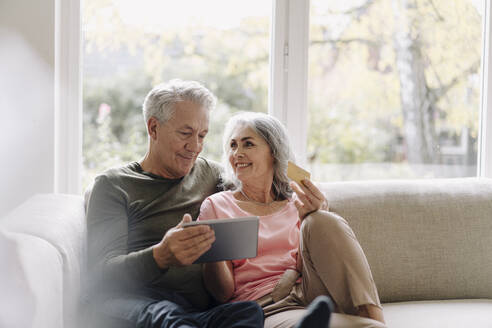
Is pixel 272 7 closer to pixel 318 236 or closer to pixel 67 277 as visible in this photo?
pixel 318 236

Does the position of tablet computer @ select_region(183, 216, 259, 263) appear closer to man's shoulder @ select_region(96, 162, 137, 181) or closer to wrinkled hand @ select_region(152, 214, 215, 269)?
wrinkled hand @ select_region(152, 214, 215, 269)

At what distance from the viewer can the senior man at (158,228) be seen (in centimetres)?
165

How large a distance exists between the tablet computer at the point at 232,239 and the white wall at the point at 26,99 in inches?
39.9

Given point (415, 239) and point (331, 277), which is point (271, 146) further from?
point (415, 239)

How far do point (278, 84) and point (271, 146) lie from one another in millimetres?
628

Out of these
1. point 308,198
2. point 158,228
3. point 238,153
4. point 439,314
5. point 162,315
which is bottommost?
point 439,314

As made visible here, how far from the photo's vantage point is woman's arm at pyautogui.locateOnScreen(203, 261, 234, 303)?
6.18ft

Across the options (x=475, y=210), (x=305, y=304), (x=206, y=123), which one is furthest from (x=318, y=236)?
(x=475, y=210)

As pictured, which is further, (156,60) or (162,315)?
(156,60)

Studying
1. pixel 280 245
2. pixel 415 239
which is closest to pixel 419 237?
pixel 415 239

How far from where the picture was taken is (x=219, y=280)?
1894 mm

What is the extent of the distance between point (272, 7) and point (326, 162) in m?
0.83

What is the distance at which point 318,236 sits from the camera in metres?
1.75

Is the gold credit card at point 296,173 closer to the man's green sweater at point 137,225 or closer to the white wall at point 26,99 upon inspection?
the man's green sweater at point 137,225
